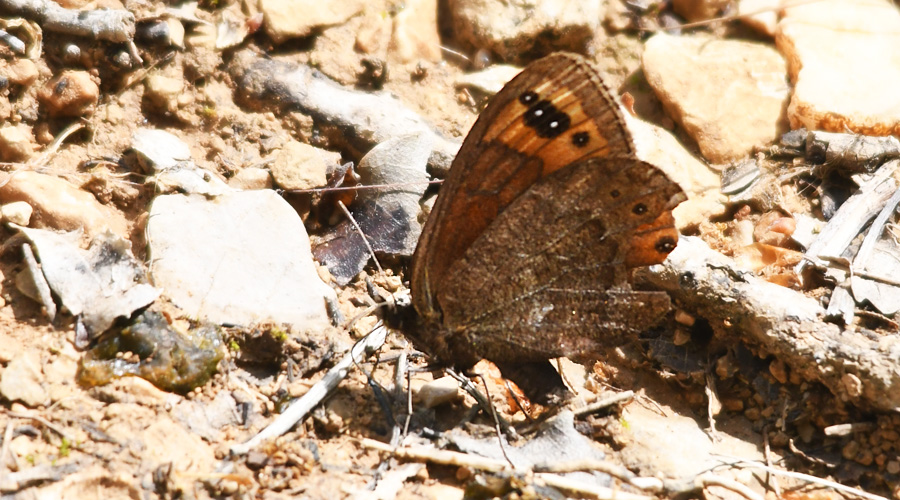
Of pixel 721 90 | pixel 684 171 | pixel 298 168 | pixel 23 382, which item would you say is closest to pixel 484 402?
pixel 298 168

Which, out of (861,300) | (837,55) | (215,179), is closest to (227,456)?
(215,179)

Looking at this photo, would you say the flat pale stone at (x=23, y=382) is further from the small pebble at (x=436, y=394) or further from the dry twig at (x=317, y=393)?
the small pebble at (x=436, y=394)

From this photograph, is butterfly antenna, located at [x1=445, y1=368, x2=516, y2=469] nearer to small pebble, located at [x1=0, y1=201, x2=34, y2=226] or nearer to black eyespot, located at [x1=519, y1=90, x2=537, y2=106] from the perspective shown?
black eyespot, located at [x1=519, y1=90, x2=537, y2=106]

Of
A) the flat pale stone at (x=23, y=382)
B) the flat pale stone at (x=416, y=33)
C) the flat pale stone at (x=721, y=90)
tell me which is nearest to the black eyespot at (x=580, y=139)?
the flat pale stone at (x=721, y=90)

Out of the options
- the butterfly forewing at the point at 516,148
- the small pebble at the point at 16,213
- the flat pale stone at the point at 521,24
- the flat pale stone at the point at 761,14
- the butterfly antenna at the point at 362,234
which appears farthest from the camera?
the flat pale stone at the point at 761,14

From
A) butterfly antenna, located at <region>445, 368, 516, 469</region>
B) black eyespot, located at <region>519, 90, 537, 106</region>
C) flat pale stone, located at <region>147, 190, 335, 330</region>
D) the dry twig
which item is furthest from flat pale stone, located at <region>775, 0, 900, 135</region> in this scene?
flat pale stone, located at <region>147, 190, 335, 330</region>
